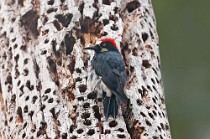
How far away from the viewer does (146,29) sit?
20.5ft

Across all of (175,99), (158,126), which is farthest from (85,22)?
(175,99)

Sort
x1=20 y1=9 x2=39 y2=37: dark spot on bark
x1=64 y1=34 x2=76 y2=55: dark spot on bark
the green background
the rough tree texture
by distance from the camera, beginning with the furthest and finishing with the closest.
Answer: the green background → x1=20 y1=9 x2=39 y2=37: dark spot on bark → x1=64 y1=34 x2=76 y2=55: dark spot on bark → the rough tree texture

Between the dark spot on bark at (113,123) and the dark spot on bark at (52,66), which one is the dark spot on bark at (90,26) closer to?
the dark spot on bark at (52,66)

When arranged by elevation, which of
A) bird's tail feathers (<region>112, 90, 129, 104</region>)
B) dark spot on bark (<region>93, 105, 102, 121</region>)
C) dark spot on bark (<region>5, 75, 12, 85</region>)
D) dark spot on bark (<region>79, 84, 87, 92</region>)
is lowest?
dark spot on bark (<region>93, 105, 102, 121</region>)

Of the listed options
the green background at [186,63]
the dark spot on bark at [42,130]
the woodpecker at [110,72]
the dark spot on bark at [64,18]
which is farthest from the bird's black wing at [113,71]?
the green background at [186,63]

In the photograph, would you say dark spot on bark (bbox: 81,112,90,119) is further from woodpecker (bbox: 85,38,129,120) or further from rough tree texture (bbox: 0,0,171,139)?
woodpecker (bbox: 85,38,129,120)

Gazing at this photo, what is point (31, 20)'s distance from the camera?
20.3 feet

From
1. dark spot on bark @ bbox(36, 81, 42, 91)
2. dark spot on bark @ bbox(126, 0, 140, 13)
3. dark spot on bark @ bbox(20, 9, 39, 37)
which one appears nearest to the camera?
dark spot on bark @ bbox(36, 81, 42, 91)

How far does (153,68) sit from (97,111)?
60 cm

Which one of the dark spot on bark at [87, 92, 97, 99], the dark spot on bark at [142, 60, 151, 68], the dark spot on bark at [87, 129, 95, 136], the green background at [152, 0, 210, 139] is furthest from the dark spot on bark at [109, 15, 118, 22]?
the green background at [152, 0, 210, 139]

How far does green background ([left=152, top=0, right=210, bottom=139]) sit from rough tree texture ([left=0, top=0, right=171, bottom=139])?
361cm

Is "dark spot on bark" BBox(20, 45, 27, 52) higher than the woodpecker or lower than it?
higher

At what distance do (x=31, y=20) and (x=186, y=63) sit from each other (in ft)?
14.8

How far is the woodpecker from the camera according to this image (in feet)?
18.5
